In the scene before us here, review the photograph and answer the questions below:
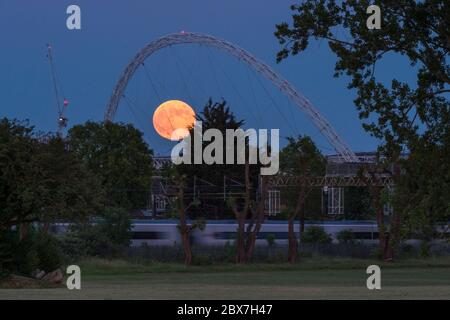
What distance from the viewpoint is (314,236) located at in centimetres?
9588

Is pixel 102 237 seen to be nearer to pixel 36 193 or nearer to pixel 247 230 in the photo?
pixel 247 230

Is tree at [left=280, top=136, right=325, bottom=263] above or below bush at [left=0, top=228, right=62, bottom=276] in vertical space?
above

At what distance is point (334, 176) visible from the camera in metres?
106

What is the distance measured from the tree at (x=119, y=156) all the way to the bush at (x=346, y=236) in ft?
98.2

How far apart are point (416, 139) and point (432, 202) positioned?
374 cm

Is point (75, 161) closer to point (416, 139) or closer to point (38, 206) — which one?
point (38, 206)

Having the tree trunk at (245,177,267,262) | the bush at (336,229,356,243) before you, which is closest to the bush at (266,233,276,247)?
the tree trunk at (245,177,267,262)

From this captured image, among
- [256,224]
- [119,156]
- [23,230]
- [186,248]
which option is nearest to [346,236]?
[256,224]

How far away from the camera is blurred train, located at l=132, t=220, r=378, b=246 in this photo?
9194 centimetres

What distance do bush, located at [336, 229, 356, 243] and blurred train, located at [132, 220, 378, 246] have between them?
687 millimetres

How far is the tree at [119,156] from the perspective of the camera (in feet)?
394

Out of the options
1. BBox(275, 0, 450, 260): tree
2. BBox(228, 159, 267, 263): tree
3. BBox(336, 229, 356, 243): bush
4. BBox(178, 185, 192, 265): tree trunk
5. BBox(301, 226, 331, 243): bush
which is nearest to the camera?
BBox(275, 0, 450, 260): tree

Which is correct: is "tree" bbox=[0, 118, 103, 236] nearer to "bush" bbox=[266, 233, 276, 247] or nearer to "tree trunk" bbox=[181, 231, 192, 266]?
"tree trunk" bbox=[181, 231, 192, 266]

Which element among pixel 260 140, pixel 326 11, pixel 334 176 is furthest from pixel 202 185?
pixel 326 11
